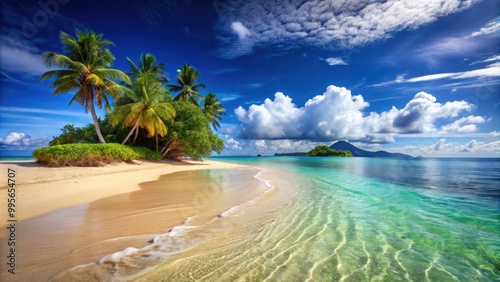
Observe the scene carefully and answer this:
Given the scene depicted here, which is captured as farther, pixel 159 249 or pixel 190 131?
pixel 190 131

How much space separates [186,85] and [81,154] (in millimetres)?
22358

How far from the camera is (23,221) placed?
4914 millimetres

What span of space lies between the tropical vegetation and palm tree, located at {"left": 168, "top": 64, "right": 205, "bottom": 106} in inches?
161

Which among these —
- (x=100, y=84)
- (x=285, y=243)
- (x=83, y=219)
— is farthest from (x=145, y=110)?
(x=285, y=243)

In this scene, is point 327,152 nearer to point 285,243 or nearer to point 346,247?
point 346,247

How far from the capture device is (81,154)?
1417 centimetres

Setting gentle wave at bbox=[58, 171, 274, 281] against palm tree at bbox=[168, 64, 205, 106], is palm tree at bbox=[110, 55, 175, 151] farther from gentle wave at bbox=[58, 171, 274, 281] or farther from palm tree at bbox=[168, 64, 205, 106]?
gentle wave at bbox=[58, 171, 274, 281]

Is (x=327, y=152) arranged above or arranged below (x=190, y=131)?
below

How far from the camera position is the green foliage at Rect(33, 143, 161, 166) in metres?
13.1

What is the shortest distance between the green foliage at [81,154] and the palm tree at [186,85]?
1698 cm

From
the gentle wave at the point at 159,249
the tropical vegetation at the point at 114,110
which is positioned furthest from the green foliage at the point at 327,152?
the gentle wave at the point at 159,249

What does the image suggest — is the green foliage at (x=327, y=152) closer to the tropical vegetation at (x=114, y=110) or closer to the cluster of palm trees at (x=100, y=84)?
the tropical vegetation at (x=114, y=110)

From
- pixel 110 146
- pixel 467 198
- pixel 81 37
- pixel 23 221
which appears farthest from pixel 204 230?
pixel 81 37

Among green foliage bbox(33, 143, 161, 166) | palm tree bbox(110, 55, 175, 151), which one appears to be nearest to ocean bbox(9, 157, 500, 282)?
green foliage bbox(33, 143, 161, 166)
